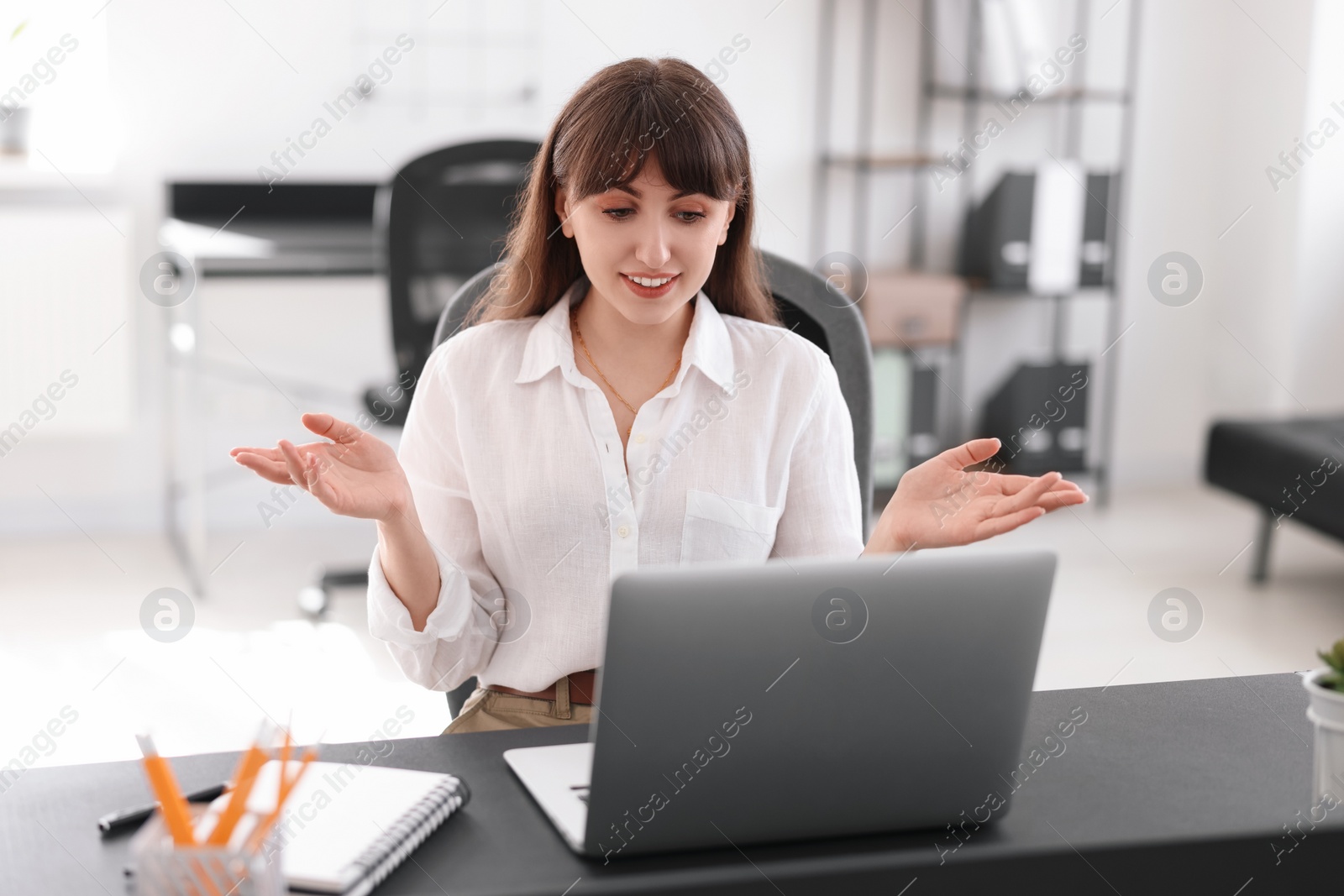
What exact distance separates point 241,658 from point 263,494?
104 cm

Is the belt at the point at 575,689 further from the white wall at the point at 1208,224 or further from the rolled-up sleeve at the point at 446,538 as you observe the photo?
the white wall at the point at 1208,224

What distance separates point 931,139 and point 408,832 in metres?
3.43

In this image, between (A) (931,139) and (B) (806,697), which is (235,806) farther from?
(A) (931,139)

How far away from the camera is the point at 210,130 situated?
3.33 m

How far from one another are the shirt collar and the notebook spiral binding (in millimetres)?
511

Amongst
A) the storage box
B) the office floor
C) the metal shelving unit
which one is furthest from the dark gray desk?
the metal shelving unit

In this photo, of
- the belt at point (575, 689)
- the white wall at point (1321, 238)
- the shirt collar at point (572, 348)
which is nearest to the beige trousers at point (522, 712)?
the belt at point (575, 689)

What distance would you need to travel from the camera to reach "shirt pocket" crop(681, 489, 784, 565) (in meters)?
1.26

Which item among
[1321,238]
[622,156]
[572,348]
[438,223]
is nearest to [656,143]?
[622,156]

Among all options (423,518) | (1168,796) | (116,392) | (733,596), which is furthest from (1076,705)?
(116,392)

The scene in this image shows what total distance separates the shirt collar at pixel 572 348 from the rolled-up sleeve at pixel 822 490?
97 mm

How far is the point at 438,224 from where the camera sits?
2.59 m

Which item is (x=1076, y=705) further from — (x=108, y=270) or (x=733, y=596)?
(x=108, y=270)

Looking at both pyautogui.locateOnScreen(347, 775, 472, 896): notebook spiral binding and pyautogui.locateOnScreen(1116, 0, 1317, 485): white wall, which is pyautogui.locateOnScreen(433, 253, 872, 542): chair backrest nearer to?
pyautogui.locateOnScreen(347, 775, 472, 896): notebook spiral binding
